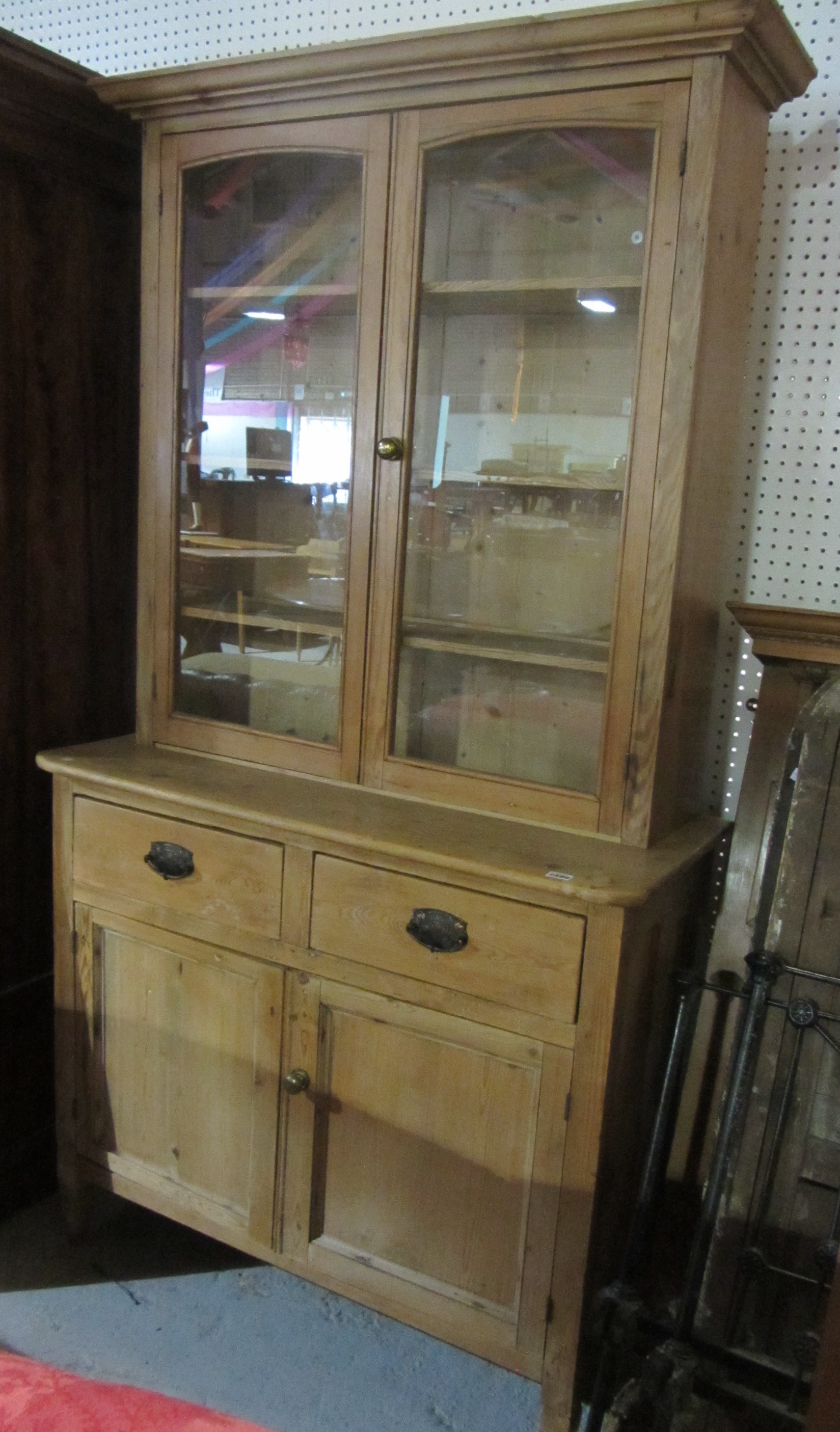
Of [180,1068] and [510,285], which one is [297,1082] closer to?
[180,1068]

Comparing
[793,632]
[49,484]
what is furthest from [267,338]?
[793,632]

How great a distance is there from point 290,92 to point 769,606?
1091 millimetres

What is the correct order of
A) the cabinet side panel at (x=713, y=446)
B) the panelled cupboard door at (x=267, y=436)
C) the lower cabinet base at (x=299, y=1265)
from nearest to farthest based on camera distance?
the cabinet side panel at (x=713, y=446) < the lower cabinet base at (x=299, y=1265) < the panelled cupboard door at (x=267, y=436)

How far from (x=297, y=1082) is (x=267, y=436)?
1.11 metres

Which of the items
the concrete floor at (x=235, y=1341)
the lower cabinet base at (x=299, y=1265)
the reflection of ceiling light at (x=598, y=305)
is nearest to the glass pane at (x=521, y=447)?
the reflection of ceiling light at (x=598, y=305)

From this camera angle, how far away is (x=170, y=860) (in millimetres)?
1762

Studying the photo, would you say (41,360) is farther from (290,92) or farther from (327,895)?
(327,895)

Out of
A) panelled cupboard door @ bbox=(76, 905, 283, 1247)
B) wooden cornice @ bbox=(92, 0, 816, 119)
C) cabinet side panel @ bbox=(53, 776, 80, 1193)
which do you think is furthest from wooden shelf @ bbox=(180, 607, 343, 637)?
wooden cornice @ bbox=(92, 0, 816, 119)

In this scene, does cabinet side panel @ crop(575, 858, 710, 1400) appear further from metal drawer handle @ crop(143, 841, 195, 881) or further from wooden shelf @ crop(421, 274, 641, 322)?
wooden shelf @ crop(421, 274, 641, 322)

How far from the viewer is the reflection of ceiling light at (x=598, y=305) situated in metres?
1.57

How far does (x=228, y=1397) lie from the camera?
166cm

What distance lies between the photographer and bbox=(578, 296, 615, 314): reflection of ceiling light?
1573mm

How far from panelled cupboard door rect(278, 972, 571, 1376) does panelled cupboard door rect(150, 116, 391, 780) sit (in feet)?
1.49

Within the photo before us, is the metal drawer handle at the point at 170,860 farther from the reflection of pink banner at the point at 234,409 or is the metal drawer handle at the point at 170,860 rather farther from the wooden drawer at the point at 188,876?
the reflection of pink banner at the point at 234,409
